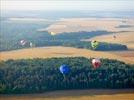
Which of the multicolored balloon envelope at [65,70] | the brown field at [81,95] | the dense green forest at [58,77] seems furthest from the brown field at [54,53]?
the brown field at [81,95]

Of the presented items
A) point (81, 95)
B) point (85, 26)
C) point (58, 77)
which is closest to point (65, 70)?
point (58, 77)

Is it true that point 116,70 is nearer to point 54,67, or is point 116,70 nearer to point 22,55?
point 54,67

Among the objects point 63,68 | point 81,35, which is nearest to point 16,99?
point 63,68

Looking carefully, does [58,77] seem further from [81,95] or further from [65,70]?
[81,95]

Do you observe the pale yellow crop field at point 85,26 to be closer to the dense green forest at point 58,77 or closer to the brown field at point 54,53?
the brown field at point 54,53

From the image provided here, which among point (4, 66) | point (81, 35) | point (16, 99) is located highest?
point (81, 35)

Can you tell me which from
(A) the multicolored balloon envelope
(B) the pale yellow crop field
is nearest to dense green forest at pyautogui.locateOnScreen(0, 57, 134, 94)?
(A) the multicolored balloon envelope

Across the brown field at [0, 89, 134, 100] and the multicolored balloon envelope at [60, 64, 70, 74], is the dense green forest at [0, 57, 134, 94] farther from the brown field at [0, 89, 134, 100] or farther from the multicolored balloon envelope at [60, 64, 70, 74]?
the brown field at [0, 89, 134, 100]
